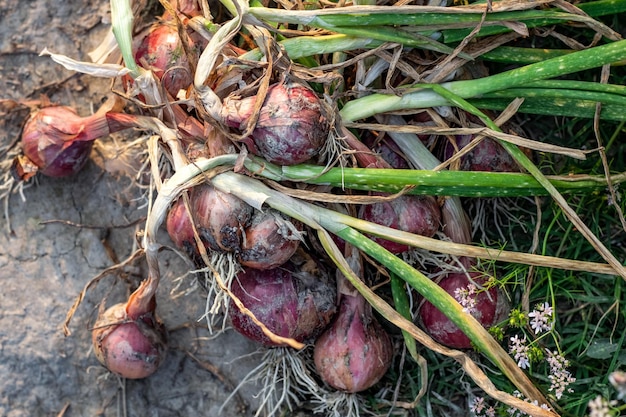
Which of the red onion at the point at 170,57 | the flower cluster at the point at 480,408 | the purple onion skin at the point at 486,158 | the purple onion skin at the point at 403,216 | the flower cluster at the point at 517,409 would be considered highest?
the red onion at the point at 170,57

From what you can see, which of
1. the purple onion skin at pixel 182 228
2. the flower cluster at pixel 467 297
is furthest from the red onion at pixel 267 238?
the flower cluster at pixel 467 297

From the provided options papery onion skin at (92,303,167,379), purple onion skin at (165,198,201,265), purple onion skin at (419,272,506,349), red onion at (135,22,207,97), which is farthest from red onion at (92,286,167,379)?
purple onion skin at (419,272,506,349)

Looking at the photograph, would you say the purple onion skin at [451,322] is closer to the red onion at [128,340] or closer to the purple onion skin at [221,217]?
the purple onion skin at [221,217]

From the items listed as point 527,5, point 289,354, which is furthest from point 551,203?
point 289,354

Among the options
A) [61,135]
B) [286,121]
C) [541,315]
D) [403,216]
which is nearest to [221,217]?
[286,121]

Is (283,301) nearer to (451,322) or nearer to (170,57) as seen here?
(451,322)

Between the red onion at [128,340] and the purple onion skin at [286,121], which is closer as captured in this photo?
the purple onion skin at [286,121]

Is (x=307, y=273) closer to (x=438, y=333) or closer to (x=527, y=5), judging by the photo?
(x=438, y=333)
